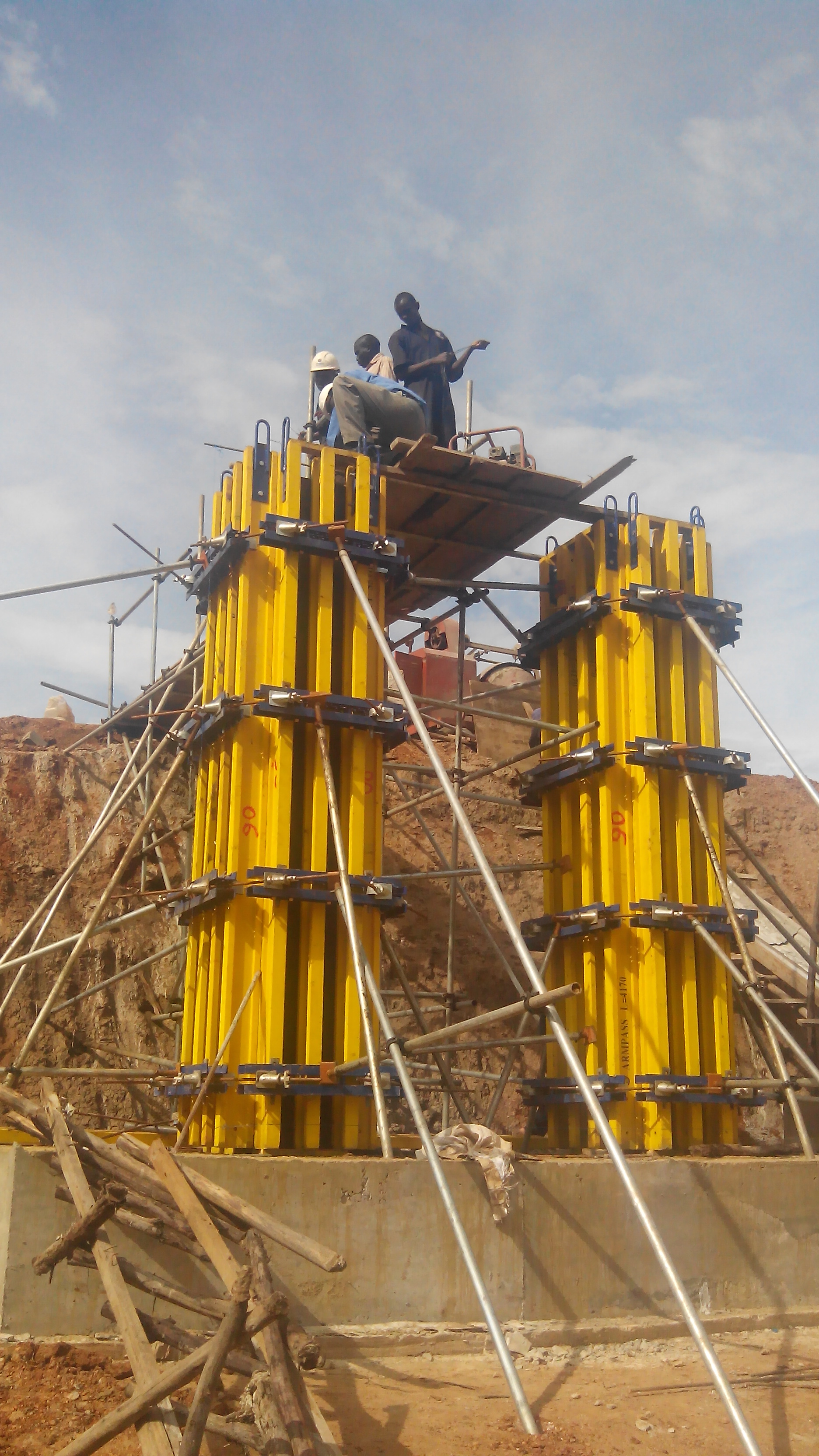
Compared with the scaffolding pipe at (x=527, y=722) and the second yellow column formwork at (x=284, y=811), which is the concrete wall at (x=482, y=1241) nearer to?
the second yellow column formwork at (x=284, y=811)

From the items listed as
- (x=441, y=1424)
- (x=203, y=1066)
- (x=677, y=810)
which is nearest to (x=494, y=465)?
(x=677, y=810)

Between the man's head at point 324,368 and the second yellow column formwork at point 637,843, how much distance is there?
120 inches

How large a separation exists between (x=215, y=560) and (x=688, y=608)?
415 cm

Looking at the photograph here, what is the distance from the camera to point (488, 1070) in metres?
15.5

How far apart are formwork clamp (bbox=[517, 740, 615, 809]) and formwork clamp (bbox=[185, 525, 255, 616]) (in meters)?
3.34

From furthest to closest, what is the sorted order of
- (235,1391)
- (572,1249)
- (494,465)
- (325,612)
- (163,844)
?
1. (163,844)
2. (494,465)
3. (325,612)
4. (572,1249)
5. (235,1391)

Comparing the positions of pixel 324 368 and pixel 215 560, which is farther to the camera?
pixel 324 368

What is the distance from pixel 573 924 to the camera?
34.8ft

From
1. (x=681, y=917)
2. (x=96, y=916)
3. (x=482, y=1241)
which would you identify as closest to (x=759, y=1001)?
(x=681, y=917)

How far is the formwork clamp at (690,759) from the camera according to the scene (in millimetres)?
10297

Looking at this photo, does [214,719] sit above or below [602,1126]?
above

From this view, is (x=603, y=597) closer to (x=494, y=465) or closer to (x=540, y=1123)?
(x=494, y=465)

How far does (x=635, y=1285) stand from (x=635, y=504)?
6.60 metres

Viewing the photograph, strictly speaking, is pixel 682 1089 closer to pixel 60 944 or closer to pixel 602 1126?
pixel 602 1126
